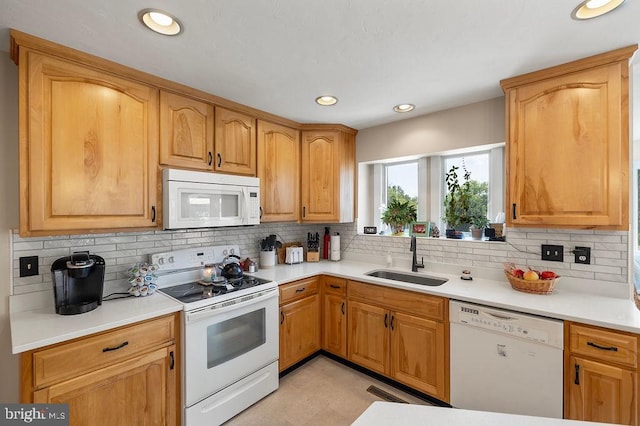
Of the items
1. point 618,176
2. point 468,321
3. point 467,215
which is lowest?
point 468,321

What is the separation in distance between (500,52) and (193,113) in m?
2.05

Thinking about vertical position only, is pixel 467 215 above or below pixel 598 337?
above

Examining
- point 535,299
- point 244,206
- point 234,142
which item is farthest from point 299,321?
point 535,299

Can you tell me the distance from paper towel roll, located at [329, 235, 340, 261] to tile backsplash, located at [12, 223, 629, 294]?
481 millimetres

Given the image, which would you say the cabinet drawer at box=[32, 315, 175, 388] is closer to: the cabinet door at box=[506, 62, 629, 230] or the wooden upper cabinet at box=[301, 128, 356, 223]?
the wooden upper cabinet at box=[301, 128, 356, 223]

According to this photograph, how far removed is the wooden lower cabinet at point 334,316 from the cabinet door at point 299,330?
73 millimetres

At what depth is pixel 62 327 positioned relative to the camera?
145 centimetres

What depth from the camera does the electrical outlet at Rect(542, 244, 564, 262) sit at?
206 centimetres

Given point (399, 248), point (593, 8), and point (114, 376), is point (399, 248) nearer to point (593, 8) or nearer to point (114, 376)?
point (593, 8)

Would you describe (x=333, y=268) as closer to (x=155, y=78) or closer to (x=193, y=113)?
(x=193, y=113)

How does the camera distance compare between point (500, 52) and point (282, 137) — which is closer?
point (500, 52)

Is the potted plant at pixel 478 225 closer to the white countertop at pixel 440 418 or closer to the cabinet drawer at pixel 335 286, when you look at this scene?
the cabinet drawer at pixel 335 286

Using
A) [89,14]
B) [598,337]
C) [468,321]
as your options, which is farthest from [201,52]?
[598,337]

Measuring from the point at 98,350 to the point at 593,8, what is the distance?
2.87 m
